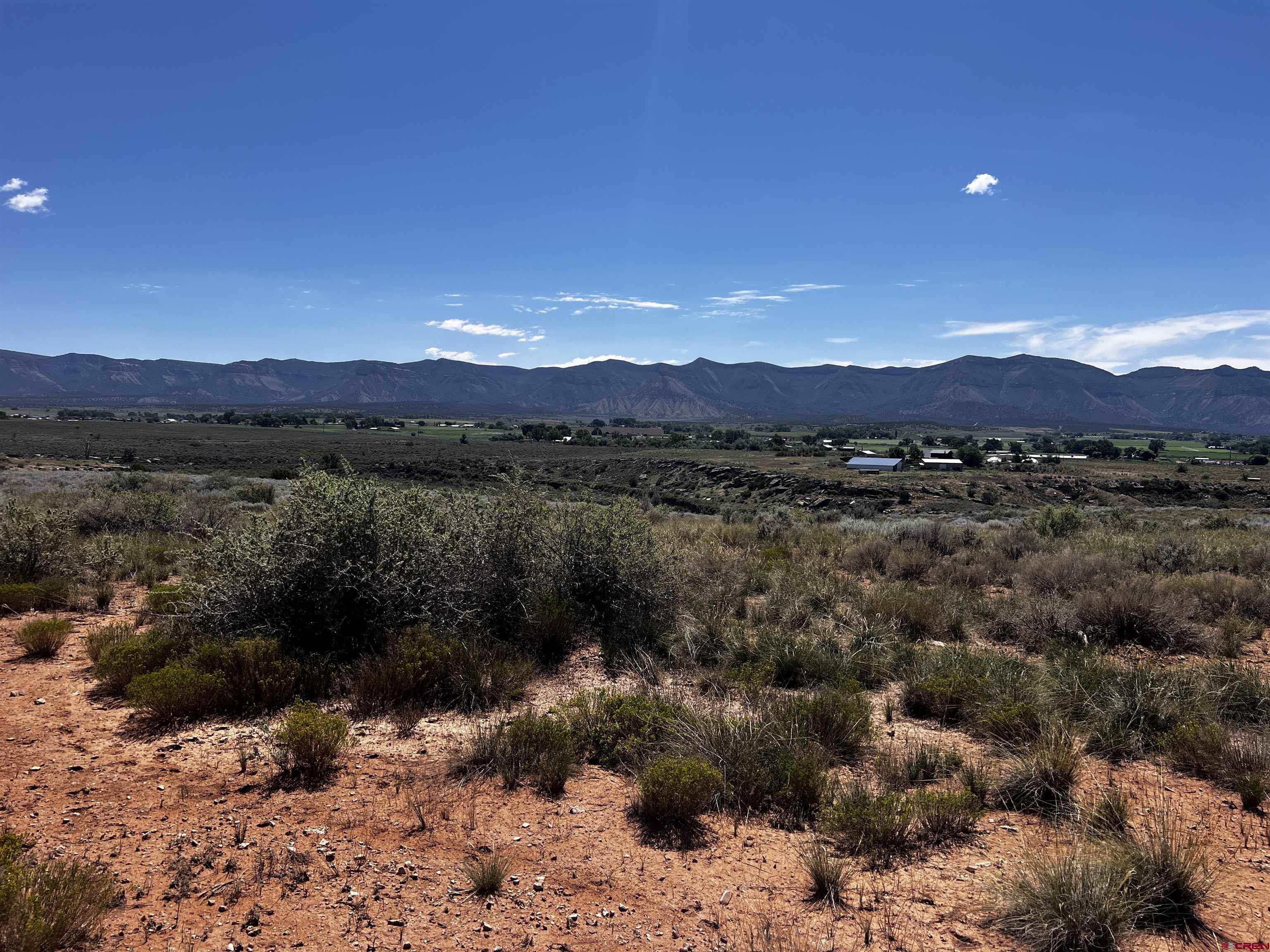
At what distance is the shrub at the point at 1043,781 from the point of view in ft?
15.2

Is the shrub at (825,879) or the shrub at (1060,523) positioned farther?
the shrub at (1060,523)

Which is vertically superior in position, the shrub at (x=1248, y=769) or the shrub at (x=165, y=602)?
the shrub at (x=165, y=602)

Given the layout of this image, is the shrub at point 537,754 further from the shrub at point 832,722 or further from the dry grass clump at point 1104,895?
the dry grass clump at point 1104,895

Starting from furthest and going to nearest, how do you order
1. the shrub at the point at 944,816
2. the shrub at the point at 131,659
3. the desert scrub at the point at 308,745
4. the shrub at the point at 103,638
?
the shrub at the point at 103,638 → the shrub at the point at 131,659 → the desert scrub at the point at 308,745 → the shrub at the point at 944,816

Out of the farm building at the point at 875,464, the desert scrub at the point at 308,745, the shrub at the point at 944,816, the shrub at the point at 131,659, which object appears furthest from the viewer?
the farm building at the point at 875,464

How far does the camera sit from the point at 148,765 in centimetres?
477

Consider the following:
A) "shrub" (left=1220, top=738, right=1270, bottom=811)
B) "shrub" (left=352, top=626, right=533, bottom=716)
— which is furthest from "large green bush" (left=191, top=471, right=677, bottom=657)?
"shrub" (left=1220, top=738, right=1270, bottom=811)

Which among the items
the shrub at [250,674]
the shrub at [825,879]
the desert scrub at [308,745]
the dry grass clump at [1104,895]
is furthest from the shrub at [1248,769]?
the shrub at [250,674]

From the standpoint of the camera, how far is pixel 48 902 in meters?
3.11

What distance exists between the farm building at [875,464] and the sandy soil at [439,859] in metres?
61.6

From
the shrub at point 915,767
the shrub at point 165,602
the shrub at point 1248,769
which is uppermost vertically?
the shrub at point 165,602

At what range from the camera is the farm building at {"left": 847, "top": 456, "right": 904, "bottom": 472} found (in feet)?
211

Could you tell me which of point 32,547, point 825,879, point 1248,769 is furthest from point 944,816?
point 32,547

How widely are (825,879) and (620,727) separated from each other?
207 cm
